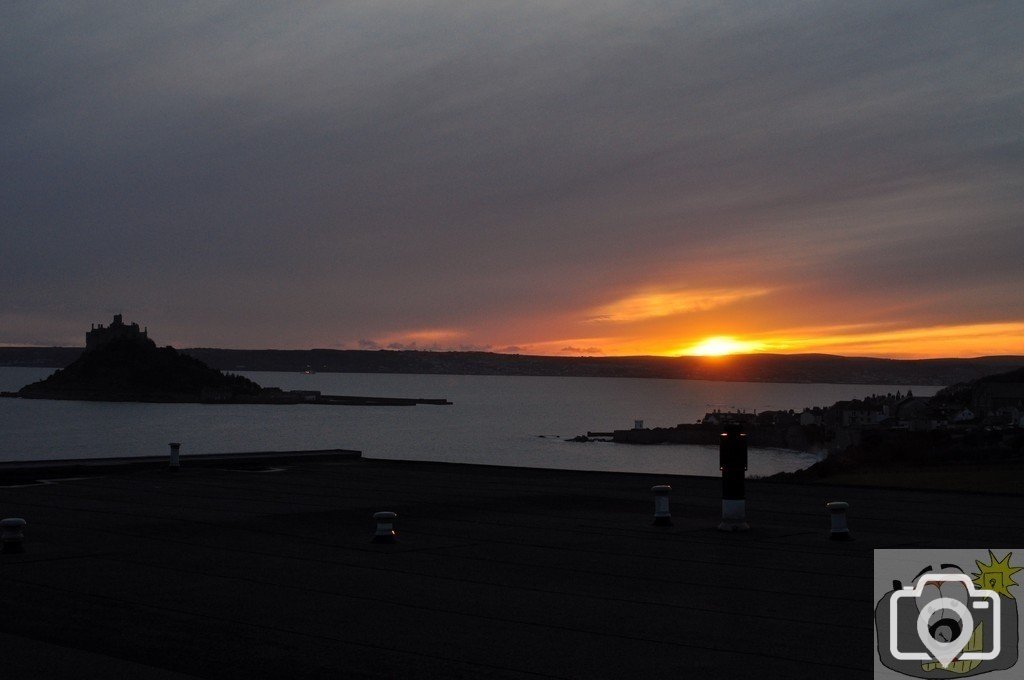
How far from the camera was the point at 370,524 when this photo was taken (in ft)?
56.0

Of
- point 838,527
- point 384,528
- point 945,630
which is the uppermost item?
point 838,527

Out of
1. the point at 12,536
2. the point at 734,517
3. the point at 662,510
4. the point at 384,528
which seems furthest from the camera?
the point at 662,510

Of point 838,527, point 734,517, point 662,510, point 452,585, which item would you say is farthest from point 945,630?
point 662,510

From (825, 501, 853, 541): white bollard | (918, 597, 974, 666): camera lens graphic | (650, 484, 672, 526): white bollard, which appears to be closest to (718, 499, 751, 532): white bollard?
(650, 484, 672, 526): white bollard

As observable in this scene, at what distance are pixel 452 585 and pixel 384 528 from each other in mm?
3277

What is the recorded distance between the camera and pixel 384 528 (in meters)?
14.8

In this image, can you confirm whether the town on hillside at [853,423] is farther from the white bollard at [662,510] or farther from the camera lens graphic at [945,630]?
the camera lens graphic at [945,630]

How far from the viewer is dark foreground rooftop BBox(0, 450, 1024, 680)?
856 centimetres

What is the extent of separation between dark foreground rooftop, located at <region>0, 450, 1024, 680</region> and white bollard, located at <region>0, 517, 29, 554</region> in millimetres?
196

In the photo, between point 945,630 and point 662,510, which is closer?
point 945,630

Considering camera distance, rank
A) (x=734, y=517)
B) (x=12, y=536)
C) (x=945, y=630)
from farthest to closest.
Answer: (x=734, y=517)
(x=12, y=536)
(x=945, y=630)

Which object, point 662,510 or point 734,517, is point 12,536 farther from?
point 734,517

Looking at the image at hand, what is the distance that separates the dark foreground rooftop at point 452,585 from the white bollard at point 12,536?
7.7 inches

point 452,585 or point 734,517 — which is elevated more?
point 734,517
